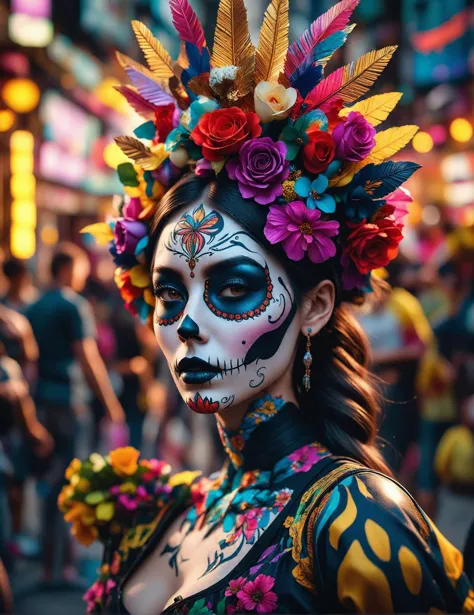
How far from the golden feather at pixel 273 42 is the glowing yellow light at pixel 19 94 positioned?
399 inches

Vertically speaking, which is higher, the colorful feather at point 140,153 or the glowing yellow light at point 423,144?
the glowing yellow light at point 423,144

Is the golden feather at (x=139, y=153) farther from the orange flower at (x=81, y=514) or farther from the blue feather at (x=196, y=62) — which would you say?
the orange flower at (x=81, y=514)

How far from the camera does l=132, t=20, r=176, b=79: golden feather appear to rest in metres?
2.70

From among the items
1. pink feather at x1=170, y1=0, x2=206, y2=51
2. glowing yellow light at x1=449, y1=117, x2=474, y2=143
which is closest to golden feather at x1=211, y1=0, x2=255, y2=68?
pink feather at x1=170, y1=0, x2=206, y2=51

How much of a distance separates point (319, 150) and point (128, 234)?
0.66 metres

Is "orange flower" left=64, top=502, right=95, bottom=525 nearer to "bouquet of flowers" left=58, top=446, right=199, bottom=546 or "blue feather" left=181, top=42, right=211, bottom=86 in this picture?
"bouquet of flowers" left=58, top=446, right=199, bottom=546

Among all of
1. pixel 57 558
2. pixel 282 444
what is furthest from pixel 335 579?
pixel 57 558

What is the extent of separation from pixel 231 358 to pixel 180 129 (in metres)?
0.69

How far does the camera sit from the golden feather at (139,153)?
2631 mm

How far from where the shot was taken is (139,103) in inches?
108

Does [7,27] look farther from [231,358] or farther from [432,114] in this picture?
[432,114]

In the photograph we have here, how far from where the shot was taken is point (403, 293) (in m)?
6.34

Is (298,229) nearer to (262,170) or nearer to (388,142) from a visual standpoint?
(262,170)

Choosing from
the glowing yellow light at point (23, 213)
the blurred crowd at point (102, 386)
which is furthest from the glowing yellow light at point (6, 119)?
the blurred crowd at point (102, 386)
